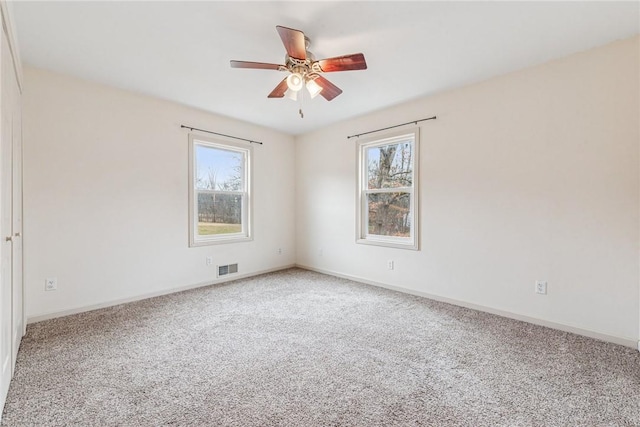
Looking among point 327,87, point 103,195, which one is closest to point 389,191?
point 327,87

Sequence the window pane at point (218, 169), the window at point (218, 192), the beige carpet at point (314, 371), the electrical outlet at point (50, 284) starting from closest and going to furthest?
1. the beige carpet at point (314, 371)
2. the electrical outlet at point (50, 284)
3. the window at point (218, 192)
4. the window pane at point (218, 169)

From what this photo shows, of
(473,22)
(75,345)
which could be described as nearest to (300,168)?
(473,22)

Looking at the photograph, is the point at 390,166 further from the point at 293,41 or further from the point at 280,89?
the point at 293,41

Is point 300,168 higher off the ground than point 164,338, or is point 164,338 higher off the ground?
point 300,168

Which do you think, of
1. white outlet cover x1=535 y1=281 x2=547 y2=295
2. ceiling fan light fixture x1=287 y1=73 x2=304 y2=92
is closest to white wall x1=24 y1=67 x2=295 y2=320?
ceiling fan light fixture x1=287 y1=73 x2=304 y2=92

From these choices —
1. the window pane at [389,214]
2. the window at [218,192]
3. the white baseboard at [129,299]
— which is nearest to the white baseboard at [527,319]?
the window pane at [389,214]

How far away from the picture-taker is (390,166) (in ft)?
13.3

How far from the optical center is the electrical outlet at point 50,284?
2.85m

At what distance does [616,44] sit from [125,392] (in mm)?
4395

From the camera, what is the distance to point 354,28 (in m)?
2.20

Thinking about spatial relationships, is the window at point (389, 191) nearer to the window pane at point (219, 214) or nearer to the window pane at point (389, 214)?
the window pane at point (389, 214)

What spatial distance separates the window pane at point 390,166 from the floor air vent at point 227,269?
2383 mm

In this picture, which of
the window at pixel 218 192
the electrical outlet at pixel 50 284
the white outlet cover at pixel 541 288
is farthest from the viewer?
the window at pixel 218 192

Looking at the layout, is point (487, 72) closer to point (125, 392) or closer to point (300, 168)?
point (300, 168)
